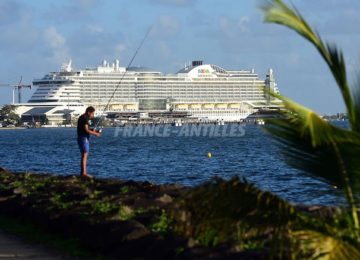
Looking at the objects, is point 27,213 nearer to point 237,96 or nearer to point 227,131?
point 227,131

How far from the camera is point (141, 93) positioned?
11825 centimetres

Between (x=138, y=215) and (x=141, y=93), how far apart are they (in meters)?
109

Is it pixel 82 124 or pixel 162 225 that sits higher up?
pixel 82 124

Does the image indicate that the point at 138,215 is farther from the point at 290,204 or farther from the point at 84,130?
the point at 84,130

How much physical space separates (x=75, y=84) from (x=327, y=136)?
11358cm

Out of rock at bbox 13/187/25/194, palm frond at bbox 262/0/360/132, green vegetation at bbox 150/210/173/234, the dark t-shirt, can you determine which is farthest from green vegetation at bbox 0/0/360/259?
the dark t-shirt

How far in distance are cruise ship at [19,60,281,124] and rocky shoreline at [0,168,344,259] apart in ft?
335

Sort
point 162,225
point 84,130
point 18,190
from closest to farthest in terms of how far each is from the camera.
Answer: point 162,225
point 18,190
point 84,130

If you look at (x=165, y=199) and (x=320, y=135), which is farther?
(x=165, y=199)

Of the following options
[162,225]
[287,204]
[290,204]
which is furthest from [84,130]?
[287,204]

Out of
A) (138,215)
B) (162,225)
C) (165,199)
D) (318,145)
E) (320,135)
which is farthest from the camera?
(165,199)

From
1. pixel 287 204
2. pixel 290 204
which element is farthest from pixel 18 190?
pixel 287 204

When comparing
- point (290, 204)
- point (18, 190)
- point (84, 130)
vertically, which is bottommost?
point (18, 190)

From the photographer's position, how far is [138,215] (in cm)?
941
